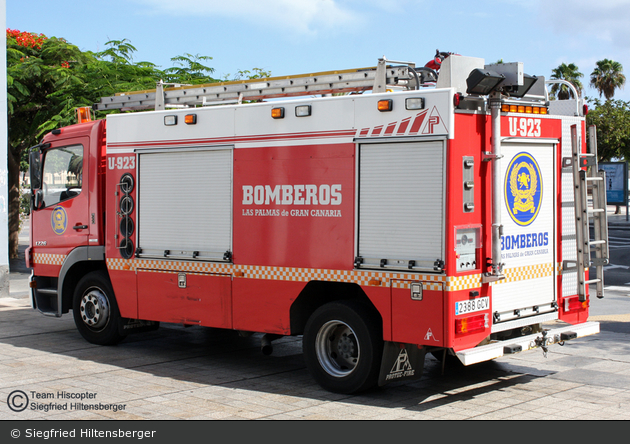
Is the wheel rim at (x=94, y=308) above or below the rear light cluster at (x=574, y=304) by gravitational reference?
below

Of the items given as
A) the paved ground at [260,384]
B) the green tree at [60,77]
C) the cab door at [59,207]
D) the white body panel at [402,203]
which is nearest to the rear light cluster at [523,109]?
the white body panel at [402,203]

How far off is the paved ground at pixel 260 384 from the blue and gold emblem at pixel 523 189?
5.98 ft

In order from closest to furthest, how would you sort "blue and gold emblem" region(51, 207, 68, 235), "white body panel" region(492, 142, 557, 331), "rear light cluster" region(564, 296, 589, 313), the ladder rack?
"white body panel" region(492, 142, 557, 331)
the ladder rack
"rear light cluster" region(564, 296, 589, 313)
"blue and gold emblem" region(51, 207, 68, 235)

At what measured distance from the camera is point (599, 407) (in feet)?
21.9

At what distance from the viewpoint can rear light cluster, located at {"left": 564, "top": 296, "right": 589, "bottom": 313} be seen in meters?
7.80

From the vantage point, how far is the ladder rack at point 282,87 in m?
7.50

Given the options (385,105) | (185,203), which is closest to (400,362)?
(385,105)

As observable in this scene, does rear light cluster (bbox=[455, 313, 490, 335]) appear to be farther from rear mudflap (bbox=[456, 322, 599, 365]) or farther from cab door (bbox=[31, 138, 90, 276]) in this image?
cab door (bbox=[31, 138, 90, 276])

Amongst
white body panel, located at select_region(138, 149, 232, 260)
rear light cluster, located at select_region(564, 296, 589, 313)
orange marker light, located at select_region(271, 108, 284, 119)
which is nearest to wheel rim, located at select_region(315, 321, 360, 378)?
white body panel, located at select_region(138, 149, 232, 260)

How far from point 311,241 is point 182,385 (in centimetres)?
206

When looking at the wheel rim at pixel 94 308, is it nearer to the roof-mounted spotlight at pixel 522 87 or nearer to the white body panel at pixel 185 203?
the white body panel at pixel 185 203

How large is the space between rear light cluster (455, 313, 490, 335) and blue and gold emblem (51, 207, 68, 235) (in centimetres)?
591

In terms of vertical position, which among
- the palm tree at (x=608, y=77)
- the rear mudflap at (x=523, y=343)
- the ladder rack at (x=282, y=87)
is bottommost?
the rear mudflap at (x=523, y=343)

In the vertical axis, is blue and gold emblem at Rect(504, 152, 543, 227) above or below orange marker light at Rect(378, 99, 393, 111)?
below
